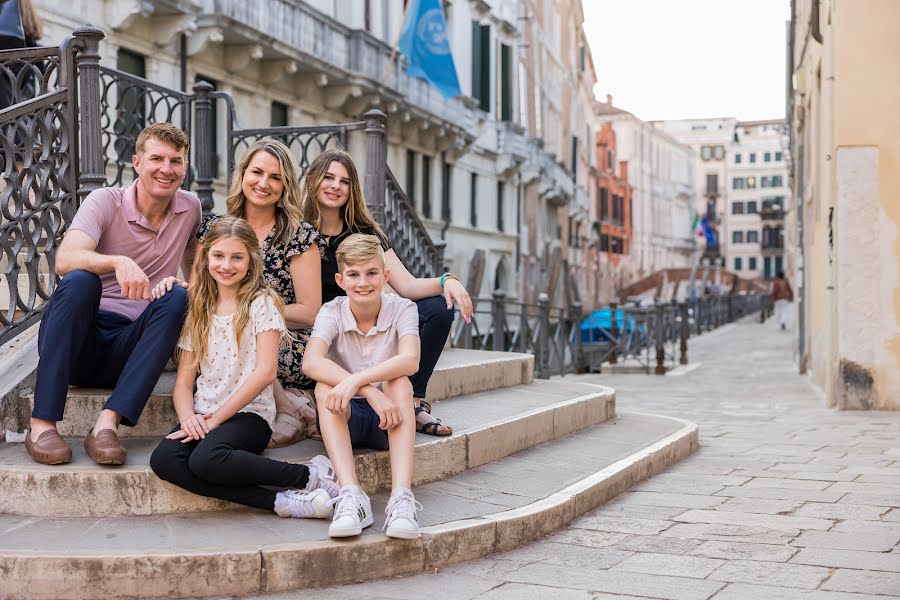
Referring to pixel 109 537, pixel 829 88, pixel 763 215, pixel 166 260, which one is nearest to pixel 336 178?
pixel 166 260

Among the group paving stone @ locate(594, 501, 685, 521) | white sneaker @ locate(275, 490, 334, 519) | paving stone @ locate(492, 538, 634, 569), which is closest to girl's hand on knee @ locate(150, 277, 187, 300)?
white sneaker @ locate(275, 490, 334, 519)

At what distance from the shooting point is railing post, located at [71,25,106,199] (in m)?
6.16

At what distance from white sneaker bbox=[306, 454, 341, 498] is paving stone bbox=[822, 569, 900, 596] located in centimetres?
201

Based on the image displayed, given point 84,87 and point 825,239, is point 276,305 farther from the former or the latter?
point 825,239

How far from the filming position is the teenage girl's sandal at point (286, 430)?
17.1 feet

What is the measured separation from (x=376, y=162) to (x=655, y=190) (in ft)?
233

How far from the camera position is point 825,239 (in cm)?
1193

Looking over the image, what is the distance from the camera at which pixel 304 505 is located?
185 inches

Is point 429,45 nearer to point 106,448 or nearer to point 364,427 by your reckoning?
point 364,427

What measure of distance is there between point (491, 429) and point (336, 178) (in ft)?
5.45

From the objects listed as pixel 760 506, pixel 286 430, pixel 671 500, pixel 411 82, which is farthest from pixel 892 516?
pixel 411 82

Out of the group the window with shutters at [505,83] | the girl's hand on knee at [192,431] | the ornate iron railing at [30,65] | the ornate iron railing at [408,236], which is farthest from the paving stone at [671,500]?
the window with shutters at [505,83]

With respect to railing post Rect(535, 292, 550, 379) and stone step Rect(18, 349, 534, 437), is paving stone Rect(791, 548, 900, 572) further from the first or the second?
railing post Rect(535, 292, 550, 379)

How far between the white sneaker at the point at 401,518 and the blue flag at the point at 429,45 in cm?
1586
